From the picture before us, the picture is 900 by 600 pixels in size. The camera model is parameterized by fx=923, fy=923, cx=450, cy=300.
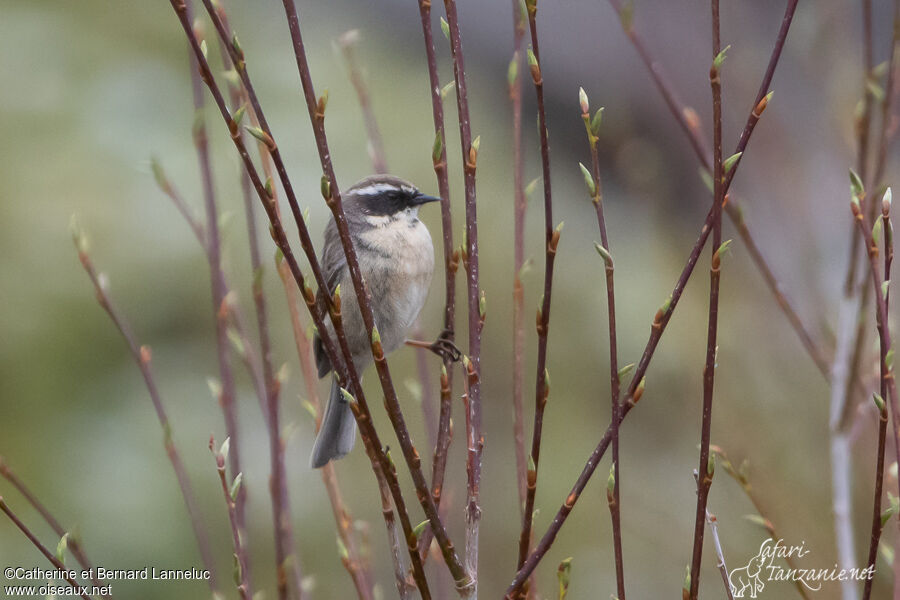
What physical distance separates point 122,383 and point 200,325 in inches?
22.6

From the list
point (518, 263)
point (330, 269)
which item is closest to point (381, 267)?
point (330, 269)

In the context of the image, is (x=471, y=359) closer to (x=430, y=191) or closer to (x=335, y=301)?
(x=335, y=301)

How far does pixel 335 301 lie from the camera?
1.86m

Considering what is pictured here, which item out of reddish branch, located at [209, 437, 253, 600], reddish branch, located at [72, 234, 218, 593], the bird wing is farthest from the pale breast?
reddish branch, located at [209, 437, 253, 600]

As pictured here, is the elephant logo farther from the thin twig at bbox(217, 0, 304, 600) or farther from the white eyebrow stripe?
the white eyebrow stripe

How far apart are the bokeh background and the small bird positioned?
4.19 ft

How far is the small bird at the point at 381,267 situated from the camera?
3105 mm

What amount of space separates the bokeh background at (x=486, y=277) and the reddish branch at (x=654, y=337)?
7.53ft

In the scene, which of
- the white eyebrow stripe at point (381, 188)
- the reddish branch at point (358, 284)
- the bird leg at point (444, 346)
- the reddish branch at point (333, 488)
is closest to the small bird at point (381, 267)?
the white eyebrow stripe at point (381, 188)

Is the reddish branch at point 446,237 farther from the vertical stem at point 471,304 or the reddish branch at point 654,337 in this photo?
the reddish branch at point 654,337

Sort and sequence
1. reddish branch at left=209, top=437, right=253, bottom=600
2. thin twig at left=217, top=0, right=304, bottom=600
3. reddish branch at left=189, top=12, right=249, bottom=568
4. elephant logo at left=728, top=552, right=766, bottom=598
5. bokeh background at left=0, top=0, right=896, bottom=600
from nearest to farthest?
reddish branch at left=209, top=437, right=253, bottom=600 < thin twig at left=217, top=0, right=304, bottom=600 < reddish branch at left=189, top=12, right=249, bottom=568 < elephant logo at left=728, top=552, right=766, bottom=598 < bokeh background at left=0, top=0, right=896, bottom=600

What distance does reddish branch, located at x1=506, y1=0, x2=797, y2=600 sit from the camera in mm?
1688

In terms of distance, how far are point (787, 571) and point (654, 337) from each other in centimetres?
142

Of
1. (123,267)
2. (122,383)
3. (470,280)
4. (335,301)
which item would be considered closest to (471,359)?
(470,280)
